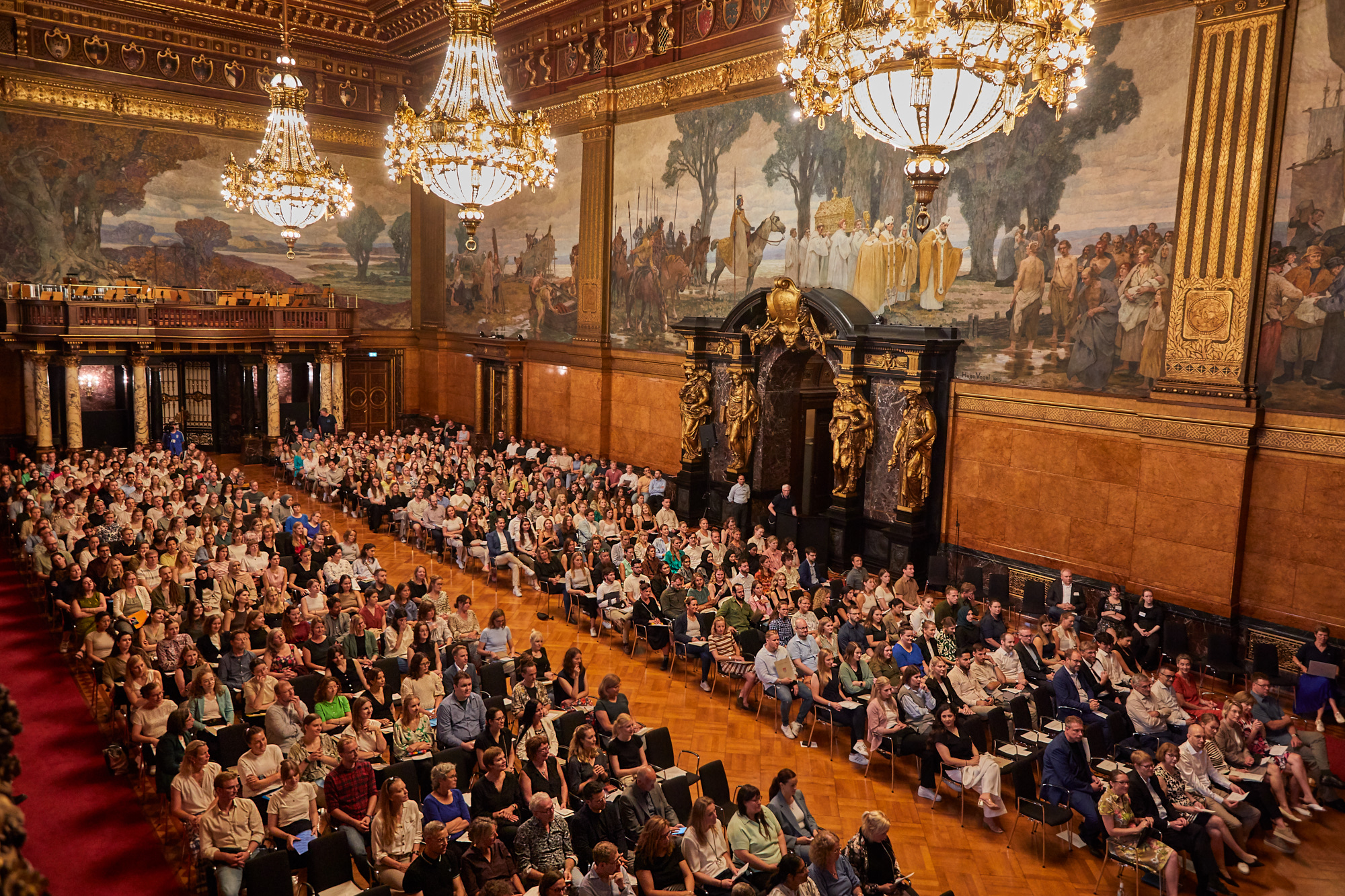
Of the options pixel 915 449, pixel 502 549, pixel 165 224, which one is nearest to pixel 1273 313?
pixel 915 449

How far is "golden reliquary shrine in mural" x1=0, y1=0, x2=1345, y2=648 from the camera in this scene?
10977 millimetres

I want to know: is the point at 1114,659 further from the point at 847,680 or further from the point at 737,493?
the point at 737,493

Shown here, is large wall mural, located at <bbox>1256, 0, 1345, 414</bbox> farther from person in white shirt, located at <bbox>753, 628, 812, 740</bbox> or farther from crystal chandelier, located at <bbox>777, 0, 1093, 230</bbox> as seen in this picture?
crystal chandelier, located at <bbox>777, 0, 1093, 230</bbox>

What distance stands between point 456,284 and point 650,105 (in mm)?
9433

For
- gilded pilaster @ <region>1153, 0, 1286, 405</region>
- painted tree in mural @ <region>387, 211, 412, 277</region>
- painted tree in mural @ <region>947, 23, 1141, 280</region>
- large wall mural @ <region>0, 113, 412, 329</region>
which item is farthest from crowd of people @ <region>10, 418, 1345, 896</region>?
painted tree in mural @ <region>387, 211, 412, 277</region>

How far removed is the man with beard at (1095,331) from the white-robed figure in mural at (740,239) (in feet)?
22.2

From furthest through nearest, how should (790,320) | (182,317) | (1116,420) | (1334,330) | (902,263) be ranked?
(182,317) → (790,320) → (902,263) → (1116,420) → (1334,330)

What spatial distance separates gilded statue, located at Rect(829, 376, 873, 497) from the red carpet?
422 inches

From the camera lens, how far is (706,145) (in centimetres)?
1841

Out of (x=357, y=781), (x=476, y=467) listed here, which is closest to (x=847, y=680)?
(x=357, y=781)

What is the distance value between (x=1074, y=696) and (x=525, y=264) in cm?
1824

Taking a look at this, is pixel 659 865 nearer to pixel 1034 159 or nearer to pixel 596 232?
pixel 1034 159

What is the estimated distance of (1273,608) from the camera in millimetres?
11023

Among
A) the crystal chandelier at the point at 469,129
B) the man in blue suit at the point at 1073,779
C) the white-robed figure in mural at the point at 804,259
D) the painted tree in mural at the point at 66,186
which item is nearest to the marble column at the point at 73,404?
the painted tree in mural at the point at 66,186
